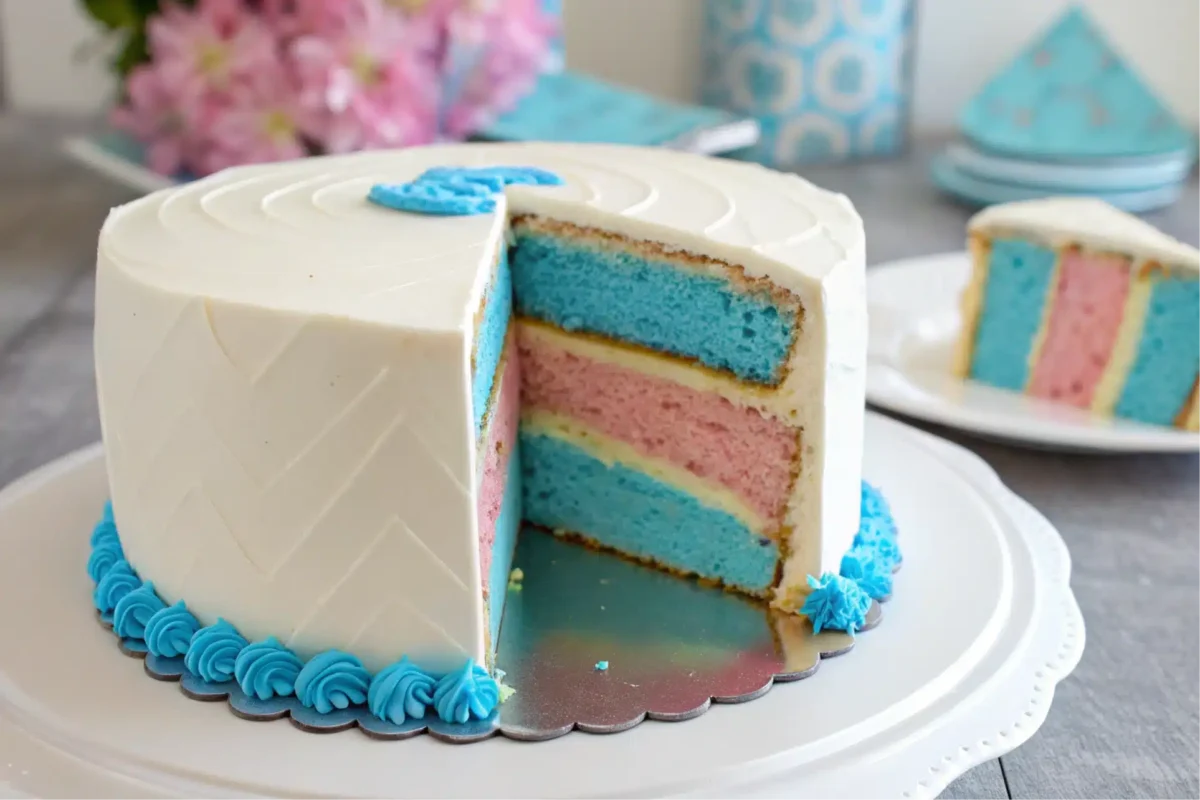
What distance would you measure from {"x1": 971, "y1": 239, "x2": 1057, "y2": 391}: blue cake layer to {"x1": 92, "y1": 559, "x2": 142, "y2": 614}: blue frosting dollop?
6.00 feet

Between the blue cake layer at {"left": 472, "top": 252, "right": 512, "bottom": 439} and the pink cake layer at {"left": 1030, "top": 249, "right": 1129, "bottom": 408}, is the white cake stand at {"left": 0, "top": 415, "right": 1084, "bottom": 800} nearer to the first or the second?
the blue cake layer at {"left": 472, "top": 252, "right": 512, "bottom": 439}

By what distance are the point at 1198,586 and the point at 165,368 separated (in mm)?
1591

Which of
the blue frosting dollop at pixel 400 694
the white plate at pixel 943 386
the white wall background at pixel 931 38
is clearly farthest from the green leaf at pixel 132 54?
the blue frosting dollop at pixel 400 694

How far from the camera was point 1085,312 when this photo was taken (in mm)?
2754

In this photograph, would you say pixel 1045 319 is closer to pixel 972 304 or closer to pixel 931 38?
pixel 972 304

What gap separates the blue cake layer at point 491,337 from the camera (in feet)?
5.93

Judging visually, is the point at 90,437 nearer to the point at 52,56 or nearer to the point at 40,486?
the point at 40,486

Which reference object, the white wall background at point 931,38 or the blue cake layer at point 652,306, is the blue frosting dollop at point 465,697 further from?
the white wall background at point 931,38

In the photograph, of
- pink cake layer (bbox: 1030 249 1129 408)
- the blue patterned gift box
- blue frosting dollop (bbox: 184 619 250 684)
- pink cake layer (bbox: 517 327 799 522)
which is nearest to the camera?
blue frosting dollop (bbox: 184 619 250 684)

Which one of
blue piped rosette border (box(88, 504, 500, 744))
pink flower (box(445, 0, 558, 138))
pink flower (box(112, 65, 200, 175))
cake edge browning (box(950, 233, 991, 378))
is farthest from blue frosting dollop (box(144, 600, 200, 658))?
pink flower (box(445, 0, 558, 138))

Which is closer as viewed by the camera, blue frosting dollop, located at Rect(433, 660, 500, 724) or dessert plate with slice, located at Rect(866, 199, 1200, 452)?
blue frosting dollop, located at Rect(433, 660, 500, 724)

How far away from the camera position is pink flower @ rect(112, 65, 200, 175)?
3537mm

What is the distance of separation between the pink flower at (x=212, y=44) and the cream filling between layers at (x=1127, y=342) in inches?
83.8

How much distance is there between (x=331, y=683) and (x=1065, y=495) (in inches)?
55.3
